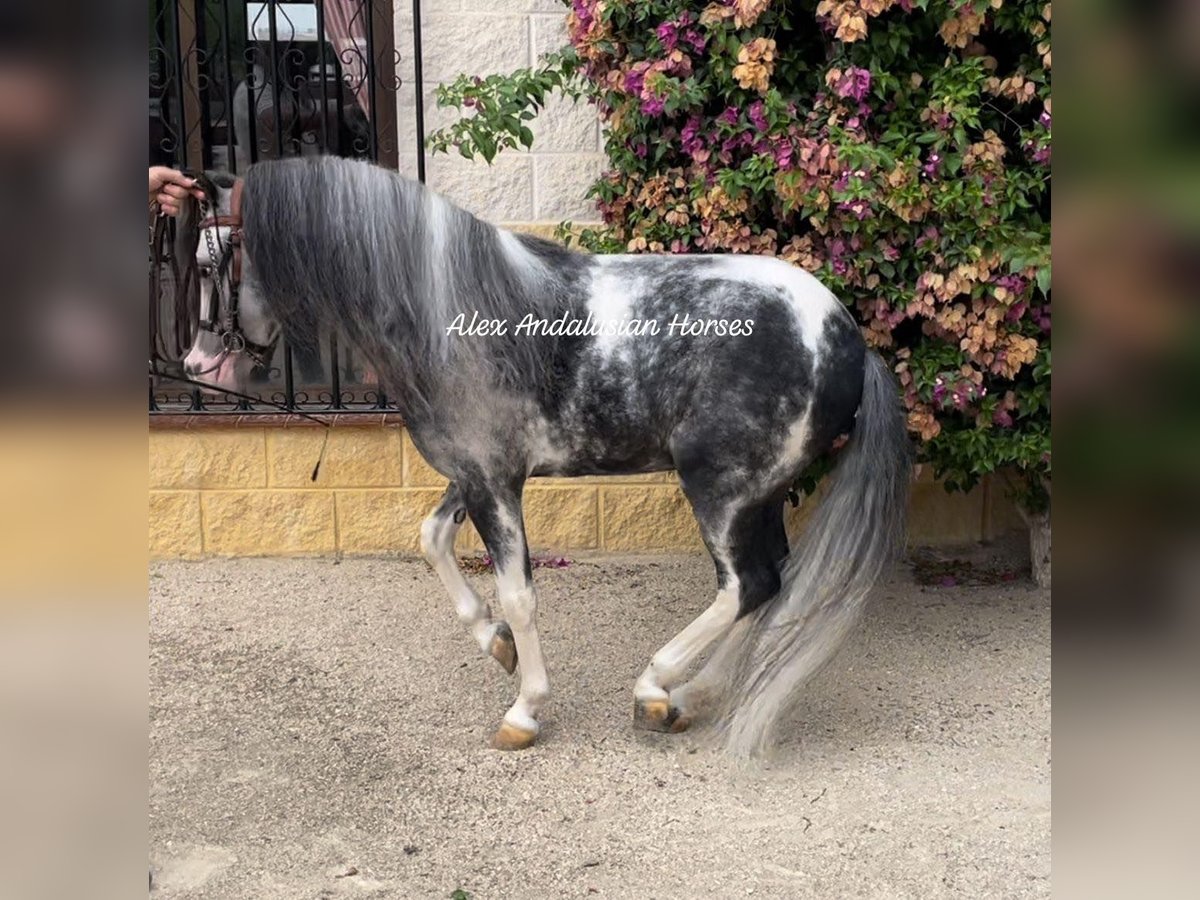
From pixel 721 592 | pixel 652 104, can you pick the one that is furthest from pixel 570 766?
pixel 652 104

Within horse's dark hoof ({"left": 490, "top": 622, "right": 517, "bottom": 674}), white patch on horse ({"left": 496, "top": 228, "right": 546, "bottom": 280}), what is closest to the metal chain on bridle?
white patch on horse ({"left": 496, "top": 228, "right": 546, "bottom": 280})

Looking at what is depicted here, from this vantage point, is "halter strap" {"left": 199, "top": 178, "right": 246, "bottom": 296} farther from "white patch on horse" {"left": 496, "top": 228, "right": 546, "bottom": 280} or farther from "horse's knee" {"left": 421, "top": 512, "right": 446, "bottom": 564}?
"horse's knee" {"left": 421, "top": 512, "right": 446, "bottom": 564}

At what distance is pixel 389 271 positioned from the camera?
9.49 ft

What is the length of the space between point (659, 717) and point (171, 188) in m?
1.98

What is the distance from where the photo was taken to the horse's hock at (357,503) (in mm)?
4926

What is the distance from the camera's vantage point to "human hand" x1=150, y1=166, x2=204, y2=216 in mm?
2877

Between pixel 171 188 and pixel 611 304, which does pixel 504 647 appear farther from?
pixel 171 188

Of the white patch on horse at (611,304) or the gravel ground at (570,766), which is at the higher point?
the white patch on horse at (611,304)

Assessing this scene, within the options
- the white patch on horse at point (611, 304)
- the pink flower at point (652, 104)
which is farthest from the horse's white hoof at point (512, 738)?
the pink flower at point (652, 104)

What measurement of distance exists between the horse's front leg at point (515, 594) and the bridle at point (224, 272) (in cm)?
77

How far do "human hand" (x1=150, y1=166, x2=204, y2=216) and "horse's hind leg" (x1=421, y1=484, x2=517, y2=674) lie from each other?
1.10m
